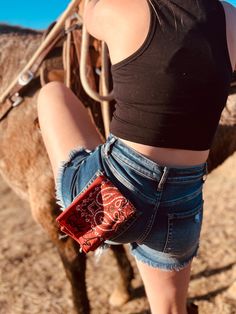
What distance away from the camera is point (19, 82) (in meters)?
2.45

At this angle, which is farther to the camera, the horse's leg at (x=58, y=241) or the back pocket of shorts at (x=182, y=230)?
the horse's leg at (x=58, y=241)

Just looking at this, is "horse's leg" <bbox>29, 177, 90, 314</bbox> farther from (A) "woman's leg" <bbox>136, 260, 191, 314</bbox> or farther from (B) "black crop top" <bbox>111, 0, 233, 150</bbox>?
(B) "black crop top" <bbox>111, 0, 233, 150</bbox>

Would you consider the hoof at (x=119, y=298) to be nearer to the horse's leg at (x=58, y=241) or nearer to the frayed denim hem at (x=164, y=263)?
the horse's leg at (x=58, y=241)

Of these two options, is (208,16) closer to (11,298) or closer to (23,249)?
(11,298)

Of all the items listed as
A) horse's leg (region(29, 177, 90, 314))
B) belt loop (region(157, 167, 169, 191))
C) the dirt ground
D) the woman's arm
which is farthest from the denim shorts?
the dirt ground

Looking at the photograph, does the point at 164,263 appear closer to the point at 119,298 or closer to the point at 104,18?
the point at 104,18

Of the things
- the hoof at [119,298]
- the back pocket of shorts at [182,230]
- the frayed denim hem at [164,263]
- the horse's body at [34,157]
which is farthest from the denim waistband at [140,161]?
the hoof at [119,298]

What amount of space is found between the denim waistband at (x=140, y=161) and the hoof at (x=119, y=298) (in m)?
1.89

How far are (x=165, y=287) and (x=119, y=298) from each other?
67.1 inches

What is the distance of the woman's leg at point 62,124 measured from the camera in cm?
138

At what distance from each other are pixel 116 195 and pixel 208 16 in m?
0.51

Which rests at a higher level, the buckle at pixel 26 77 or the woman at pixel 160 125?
the woman at pixel 160 125

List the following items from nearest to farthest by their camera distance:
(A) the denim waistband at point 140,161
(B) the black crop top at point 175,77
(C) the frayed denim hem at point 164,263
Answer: (B) the black crop top at point 175,77, (A) the denim waistband at point 140,161, (C) the frayed denim hem at point 164,263

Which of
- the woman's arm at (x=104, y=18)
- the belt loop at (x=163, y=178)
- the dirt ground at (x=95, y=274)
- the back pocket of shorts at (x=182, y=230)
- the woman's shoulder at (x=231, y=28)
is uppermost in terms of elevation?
the woman's arm at (x=104, y=18)
